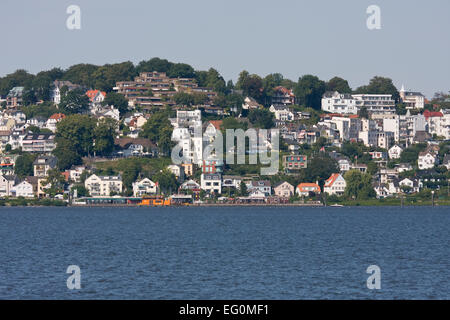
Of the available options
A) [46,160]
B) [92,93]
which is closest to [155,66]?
[92,93]

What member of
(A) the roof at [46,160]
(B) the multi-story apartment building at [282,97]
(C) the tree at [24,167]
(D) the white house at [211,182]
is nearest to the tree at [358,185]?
(D) the white house at [211,182]

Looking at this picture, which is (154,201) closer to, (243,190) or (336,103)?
(243,190)

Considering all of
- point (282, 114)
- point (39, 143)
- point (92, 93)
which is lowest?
point (39, 143)

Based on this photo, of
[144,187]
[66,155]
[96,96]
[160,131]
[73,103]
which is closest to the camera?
[144,187]

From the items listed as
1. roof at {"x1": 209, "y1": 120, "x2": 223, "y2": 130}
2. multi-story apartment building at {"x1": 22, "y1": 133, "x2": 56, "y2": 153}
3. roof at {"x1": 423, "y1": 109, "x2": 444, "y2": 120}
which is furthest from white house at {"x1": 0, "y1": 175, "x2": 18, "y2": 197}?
roof at {"x1": 423, "y1": 109, "x2": 444, "y2": 120}

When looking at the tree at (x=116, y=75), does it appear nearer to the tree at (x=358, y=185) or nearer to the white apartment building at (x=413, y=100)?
the white apartment building at (x=413, y=100)
